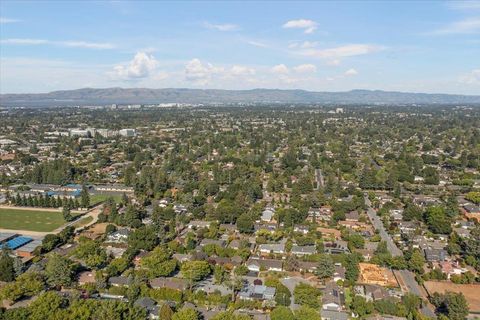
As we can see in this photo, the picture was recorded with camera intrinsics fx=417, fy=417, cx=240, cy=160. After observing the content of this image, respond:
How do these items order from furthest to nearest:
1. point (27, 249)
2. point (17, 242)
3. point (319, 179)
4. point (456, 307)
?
point (319, 179) → point (17, 242) → point (27, 249) → point (456, 307)

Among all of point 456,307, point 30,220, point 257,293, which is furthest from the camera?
point 30,220

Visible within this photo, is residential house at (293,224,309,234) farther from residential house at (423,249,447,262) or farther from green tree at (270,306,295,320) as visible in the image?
green tree at (270,306,295,320)

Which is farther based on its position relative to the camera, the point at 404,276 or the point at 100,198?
the point at 100,198

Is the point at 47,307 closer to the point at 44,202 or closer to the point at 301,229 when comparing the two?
the point at 301,229

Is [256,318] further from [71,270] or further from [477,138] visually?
[477,138]

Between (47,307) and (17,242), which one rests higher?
(47,307)

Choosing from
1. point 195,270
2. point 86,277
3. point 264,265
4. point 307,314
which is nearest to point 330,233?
point 264,265

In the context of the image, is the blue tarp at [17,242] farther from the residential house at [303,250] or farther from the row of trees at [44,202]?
the residential house at [303,250]

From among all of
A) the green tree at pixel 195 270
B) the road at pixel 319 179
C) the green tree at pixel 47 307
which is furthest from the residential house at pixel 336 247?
the green tree at pixel 47 307

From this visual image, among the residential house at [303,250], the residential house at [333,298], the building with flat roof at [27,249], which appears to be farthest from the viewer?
the residential house at [303,250]
